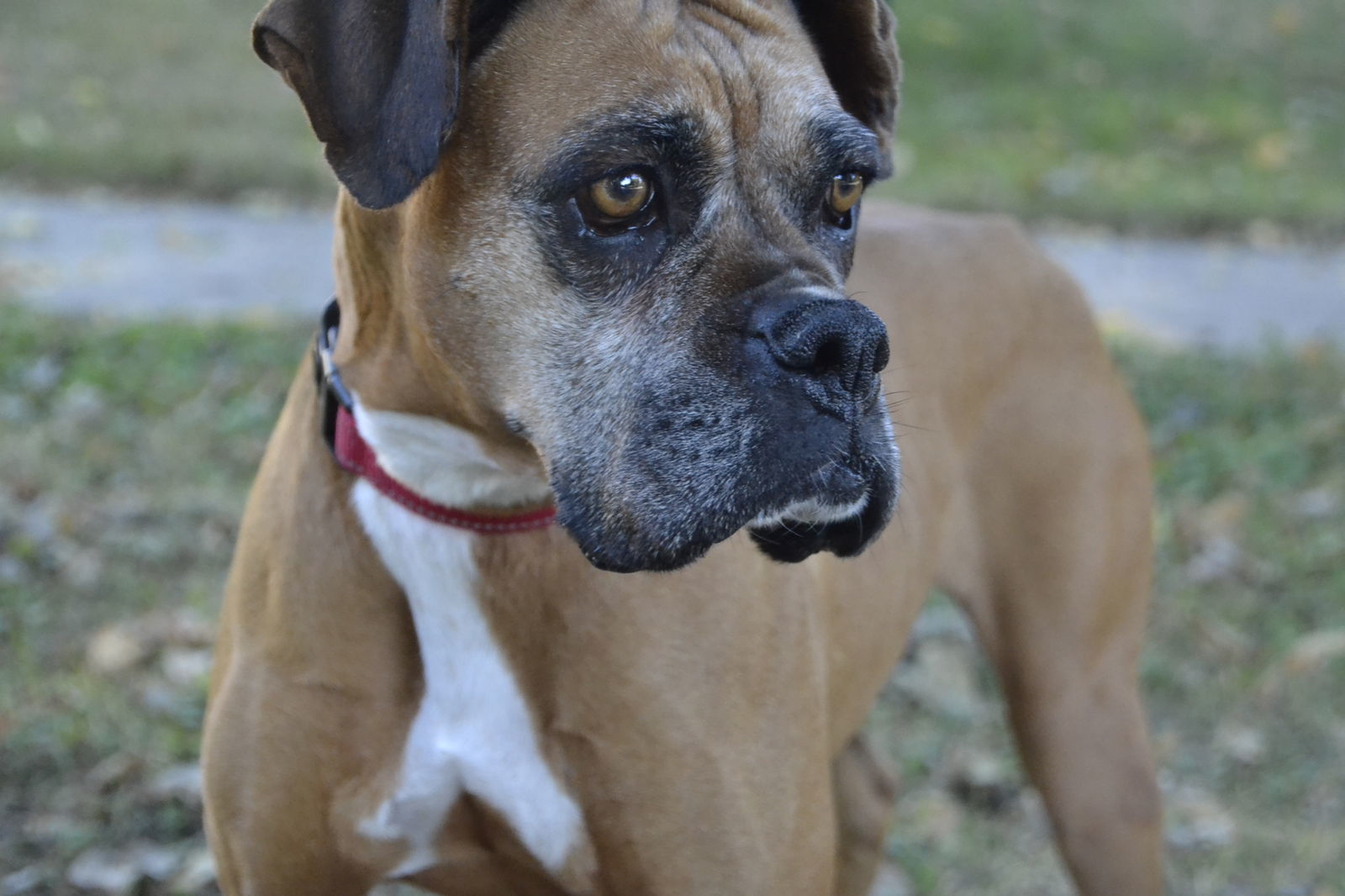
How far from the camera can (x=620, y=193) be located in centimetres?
225

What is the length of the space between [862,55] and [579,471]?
997 mm

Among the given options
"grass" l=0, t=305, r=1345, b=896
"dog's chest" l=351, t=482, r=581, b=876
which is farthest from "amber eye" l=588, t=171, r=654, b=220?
"grass" l=0, t=305, r=1345, b=896

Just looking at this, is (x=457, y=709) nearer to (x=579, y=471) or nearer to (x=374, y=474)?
(x=374, y=474)

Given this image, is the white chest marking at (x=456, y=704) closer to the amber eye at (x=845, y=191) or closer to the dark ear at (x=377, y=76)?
the dark ear at (x=377, y=76)

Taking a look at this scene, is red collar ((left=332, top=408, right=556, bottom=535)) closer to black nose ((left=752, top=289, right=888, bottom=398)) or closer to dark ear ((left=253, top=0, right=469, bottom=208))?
dark ear ((left=253, top=0, right=469, bottom=208))

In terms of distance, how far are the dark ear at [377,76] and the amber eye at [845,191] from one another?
62 centimetres

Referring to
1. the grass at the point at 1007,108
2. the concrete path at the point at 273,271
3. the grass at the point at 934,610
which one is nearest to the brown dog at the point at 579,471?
the grass at the point at 934,610

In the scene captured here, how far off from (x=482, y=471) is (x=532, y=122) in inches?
23.8

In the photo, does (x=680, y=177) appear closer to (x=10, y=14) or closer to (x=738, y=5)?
(x=738, y=5)

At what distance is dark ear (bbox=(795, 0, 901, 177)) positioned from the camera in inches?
107

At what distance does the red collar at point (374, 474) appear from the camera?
2.59 meters

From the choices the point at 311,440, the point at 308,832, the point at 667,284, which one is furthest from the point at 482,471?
the point at 308,832

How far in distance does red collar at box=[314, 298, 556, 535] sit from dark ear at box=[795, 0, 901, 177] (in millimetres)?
877

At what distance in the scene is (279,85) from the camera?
1070cm
